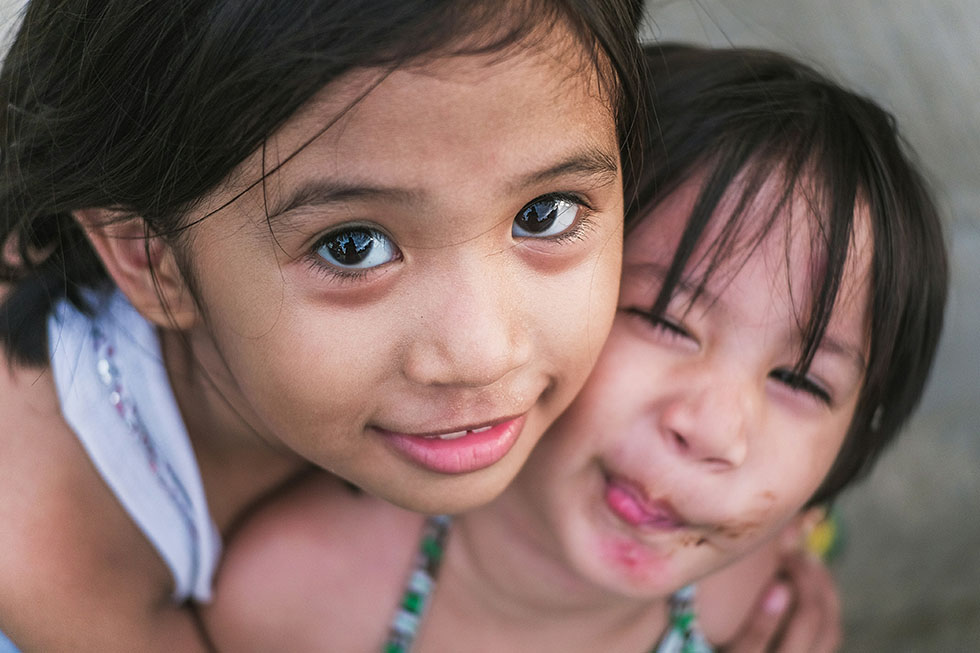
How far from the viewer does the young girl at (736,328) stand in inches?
44.8

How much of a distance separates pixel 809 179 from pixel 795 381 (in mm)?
236

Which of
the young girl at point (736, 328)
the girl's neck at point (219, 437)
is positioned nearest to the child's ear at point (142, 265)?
the girl's neck at point (219, 437)

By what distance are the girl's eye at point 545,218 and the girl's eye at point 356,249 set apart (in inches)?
5.1

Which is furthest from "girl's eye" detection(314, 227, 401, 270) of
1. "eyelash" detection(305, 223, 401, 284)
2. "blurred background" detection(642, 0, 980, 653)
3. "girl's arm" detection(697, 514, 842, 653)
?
"blurred background" detection(642, 0, 980, 653)

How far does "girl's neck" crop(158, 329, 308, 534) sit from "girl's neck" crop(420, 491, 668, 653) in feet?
0.94

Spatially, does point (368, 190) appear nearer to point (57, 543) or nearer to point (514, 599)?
point (57, 543)

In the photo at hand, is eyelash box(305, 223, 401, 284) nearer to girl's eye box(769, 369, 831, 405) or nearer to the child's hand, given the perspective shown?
girl's eye box(769, 369, 831, 405)

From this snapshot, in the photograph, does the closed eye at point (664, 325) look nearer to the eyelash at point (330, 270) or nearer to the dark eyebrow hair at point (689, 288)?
the dark eyebrow hair at point (689, 288)

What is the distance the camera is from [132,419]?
131 cm

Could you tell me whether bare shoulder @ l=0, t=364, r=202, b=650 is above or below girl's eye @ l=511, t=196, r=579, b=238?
below

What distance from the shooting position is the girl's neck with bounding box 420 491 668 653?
1.36 metres

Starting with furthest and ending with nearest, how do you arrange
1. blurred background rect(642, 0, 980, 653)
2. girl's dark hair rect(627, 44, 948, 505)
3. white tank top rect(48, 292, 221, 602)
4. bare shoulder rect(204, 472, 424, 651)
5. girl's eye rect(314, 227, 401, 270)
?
blurred background rect(642, 0, 980, 653) < bare shoulder rect(204, 472, 424, 651) < white tank top rect(48, 292, 221, 602) < girl's dark hair rect(627, 44, 948, 505) < girl's eye rect(314, 227, 401, 270)

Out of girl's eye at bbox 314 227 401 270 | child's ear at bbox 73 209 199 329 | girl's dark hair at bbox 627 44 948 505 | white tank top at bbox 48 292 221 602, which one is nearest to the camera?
girl's eye at bbox 314 227 401 270

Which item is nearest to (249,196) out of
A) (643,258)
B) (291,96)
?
(291,96)
